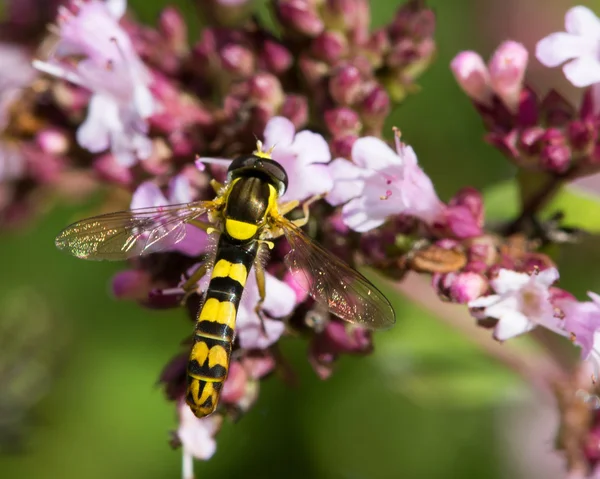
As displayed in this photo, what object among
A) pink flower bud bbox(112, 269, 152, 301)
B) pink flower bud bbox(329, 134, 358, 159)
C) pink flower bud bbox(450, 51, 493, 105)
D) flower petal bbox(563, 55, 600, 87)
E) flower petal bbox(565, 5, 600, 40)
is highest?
pink flower bud bbox(450, 51, 493, 105)

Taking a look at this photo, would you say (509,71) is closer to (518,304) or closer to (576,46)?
(576,46)

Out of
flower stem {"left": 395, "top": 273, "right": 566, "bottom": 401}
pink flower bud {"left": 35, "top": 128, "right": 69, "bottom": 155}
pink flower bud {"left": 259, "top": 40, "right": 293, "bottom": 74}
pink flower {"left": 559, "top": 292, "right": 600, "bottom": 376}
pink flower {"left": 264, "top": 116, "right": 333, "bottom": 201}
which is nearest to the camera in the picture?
pink flower {"left": 559, "top": 292, "right": 600, "bottom": 376}

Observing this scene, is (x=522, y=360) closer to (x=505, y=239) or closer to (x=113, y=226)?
(x=505, y=239)

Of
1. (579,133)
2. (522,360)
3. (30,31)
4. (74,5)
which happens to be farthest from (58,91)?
(522,360)


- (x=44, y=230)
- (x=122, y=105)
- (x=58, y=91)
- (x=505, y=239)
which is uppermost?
(x=44, y=230)

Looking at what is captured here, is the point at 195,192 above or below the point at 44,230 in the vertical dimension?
below

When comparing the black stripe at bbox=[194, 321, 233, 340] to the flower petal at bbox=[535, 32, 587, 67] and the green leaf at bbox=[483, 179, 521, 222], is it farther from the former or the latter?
the green leaf at bbox=[483, 179, 521, 222]

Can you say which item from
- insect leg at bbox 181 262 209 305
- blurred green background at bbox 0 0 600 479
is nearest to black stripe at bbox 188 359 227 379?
insect leg at bbox 181 262 209 305

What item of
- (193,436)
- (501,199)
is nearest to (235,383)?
(193,436)

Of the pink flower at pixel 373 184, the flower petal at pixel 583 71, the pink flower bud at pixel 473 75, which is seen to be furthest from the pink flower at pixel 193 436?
the flower petal at pixel 583 71
